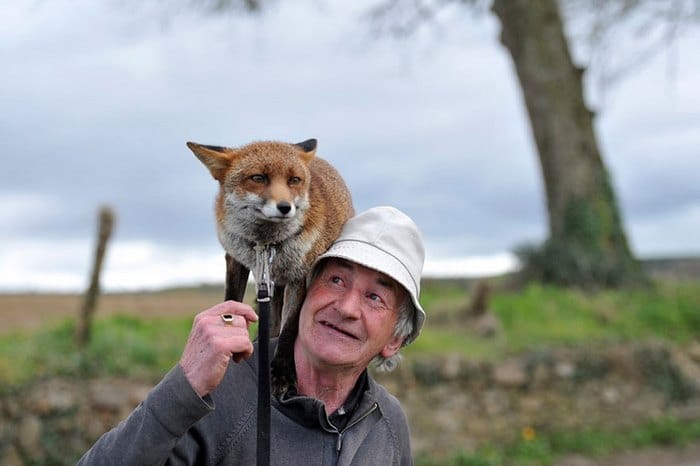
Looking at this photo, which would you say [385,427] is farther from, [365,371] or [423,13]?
[423,13]

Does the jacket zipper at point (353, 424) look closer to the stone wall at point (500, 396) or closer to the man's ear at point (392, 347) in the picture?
the man's ear at point (392, 347)

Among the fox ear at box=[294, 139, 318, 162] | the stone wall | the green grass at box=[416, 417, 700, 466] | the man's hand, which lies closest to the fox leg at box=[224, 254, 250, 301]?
the fox ear at box=[294, 139, 318, 162]

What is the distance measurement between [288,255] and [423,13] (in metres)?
14.3

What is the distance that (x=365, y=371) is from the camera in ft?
→ 11.1

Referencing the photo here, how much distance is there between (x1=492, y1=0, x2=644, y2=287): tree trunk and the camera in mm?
13727

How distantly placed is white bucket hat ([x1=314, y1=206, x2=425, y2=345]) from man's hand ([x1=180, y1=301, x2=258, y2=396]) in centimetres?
65

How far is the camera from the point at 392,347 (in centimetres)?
342

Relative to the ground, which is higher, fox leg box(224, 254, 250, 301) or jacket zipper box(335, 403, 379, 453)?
fox leg box(224, 254, 250, 301)

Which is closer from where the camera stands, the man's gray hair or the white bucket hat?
the white bucket hat

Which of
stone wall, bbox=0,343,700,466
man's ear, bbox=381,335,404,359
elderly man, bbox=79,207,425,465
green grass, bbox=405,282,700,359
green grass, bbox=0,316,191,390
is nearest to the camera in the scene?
elderly man, bbox=79,207,425,465

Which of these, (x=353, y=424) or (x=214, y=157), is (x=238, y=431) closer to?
(x=353, y=424)

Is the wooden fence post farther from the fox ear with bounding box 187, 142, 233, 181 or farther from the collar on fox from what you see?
the collar on fox

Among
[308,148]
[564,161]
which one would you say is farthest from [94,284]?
[564,161]

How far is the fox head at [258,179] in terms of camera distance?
2932 millimetres
